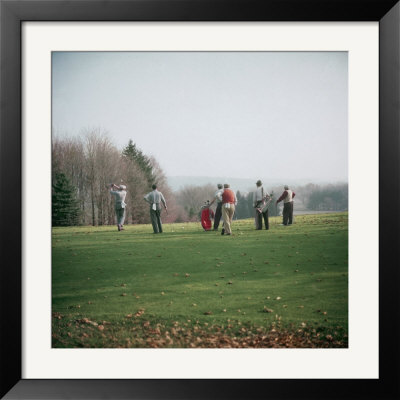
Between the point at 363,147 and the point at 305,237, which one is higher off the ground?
the point at 363,147

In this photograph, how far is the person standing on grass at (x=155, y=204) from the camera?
477 centimetres

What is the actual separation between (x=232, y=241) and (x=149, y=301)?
1340 millimetres

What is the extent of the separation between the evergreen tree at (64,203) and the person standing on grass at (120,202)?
0.48 m

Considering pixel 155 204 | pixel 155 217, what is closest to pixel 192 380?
pixel 155 217

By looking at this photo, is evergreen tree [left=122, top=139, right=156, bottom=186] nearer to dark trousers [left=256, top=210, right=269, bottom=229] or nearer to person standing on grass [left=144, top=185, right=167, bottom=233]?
person standing on grass [left=144, top=185, right=167, bottom=233]

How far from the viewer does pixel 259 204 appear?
4848 mm

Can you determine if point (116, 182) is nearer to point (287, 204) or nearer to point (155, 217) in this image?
point (155, 217)

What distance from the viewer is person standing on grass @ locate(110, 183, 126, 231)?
482cm

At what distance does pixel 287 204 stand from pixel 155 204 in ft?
5.62

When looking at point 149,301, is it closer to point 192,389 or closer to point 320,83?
point 192,389

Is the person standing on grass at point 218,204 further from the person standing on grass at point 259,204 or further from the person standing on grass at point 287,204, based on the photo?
the person standing on grass at point 287,204

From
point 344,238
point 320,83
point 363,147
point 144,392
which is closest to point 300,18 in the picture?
point 320,83

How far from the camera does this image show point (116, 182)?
4.85 meters

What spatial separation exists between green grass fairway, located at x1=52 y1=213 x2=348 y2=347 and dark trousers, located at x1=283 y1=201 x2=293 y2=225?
0.08m
